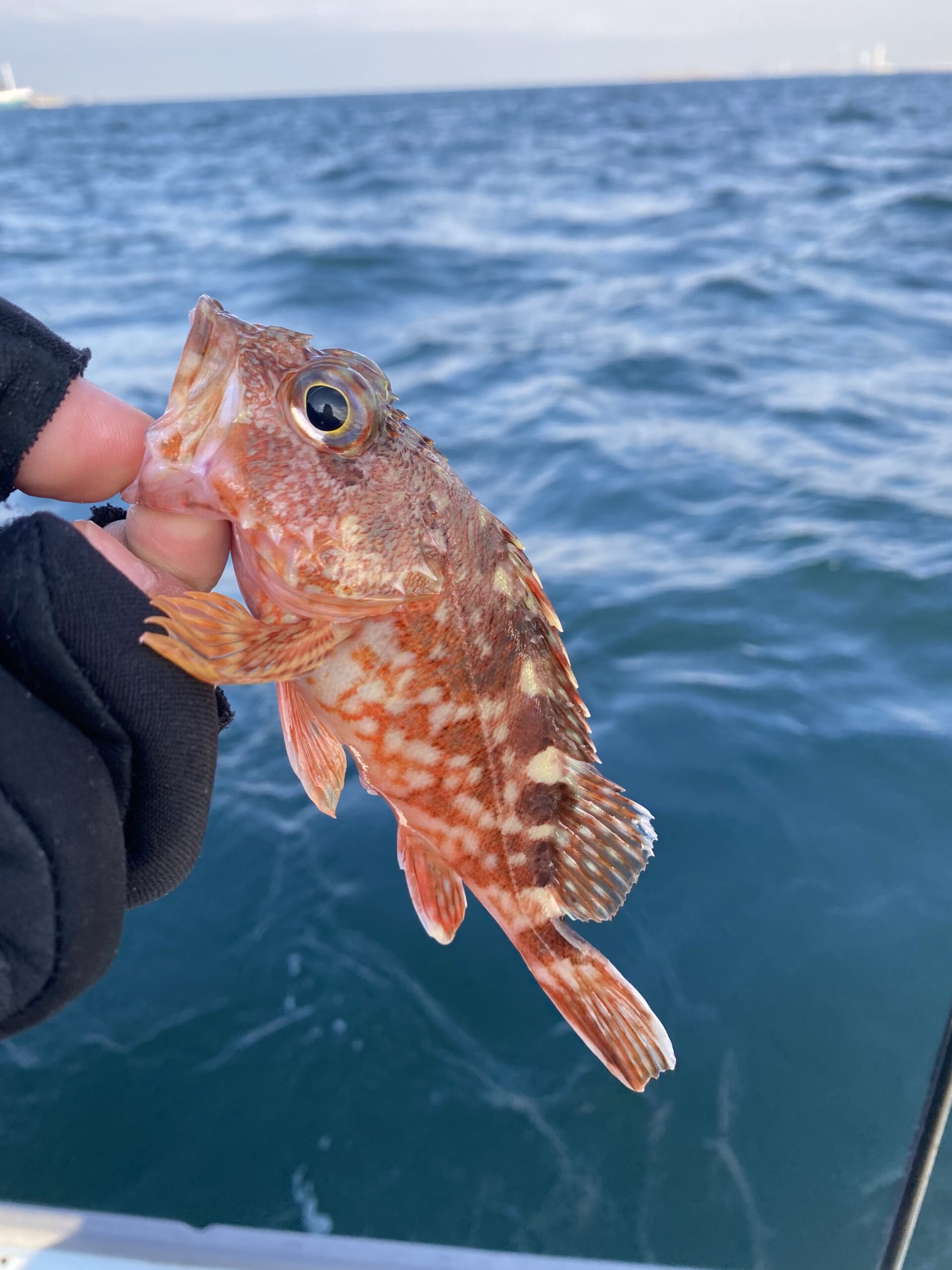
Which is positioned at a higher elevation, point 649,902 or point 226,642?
point 226,642

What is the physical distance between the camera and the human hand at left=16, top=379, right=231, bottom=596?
2238 mm

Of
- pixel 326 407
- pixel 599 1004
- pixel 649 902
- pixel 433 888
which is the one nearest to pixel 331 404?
pixel 326 407

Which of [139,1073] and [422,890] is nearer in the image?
[422,890]

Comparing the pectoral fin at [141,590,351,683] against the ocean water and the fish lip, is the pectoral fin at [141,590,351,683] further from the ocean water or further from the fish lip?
the ocean water

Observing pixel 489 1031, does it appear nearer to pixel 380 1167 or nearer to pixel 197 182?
pixel 380 1167

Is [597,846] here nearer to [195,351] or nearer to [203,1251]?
[203,1251]

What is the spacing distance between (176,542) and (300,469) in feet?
1.19

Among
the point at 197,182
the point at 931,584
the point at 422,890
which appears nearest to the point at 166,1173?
the point at 422,890

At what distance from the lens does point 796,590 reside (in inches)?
344

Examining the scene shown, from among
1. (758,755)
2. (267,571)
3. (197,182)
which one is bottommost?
(758,755)

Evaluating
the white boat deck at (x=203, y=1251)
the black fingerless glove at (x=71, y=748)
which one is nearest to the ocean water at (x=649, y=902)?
the white boat deck at (x=203, y=1251)

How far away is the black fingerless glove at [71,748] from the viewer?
72.6 inches

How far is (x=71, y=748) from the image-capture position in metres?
1.92

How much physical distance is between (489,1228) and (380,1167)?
57 cm
